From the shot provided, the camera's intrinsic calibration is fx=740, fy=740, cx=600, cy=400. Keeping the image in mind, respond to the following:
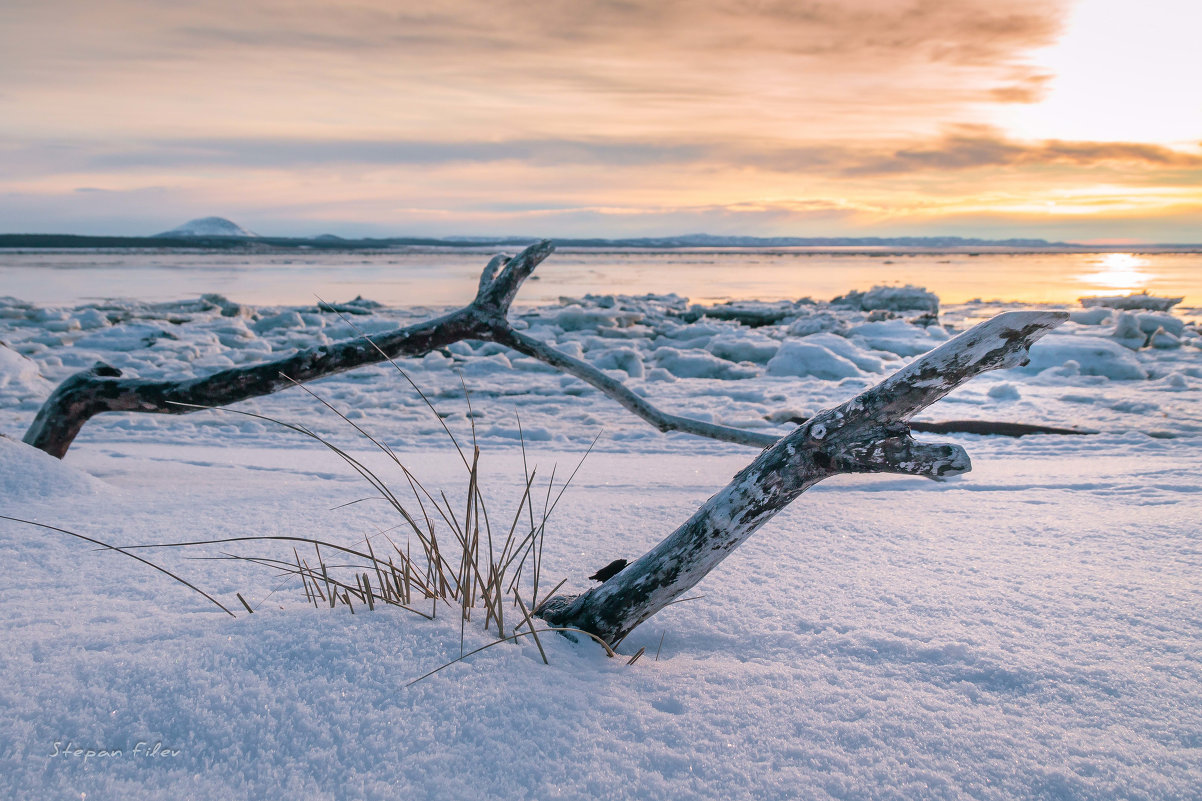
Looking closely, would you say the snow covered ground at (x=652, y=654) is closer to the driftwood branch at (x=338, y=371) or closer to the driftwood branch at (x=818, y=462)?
the driftwood branch at (x=818, y=462)

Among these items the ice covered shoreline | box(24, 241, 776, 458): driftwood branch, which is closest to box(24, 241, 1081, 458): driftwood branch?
box(24, 241, 776, 458): driftwood branch

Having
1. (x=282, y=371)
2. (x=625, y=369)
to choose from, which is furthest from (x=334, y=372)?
(x=625, y=369)

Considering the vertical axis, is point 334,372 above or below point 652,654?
above

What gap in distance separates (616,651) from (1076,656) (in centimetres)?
87

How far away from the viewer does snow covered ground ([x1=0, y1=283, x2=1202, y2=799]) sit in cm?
99

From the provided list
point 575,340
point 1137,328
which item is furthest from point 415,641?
point 1137,328

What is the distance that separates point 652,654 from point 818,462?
20.7 inches

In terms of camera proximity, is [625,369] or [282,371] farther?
[625,369]

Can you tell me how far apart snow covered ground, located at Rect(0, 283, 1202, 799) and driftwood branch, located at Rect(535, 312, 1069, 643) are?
0.37ft

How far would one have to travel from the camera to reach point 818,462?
1.26m

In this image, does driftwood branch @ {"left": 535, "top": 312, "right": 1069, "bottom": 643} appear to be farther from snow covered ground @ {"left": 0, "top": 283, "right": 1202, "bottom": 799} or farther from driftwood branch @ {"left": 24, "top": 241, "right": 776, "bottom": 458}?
driftwood branch @ {"left": 24, "top": 241, "right": 776, "bottom": 458}

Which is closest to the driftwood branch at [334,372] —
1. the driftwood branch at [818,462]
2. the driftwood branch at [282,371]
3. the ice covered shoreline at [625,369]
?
the driftwood branch at [282,371]

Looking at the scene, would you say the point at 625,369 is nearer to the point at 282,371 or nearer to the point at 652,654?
the point at 282,371

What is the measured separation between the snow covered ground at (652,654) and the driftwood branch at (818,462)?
0.37 ft
